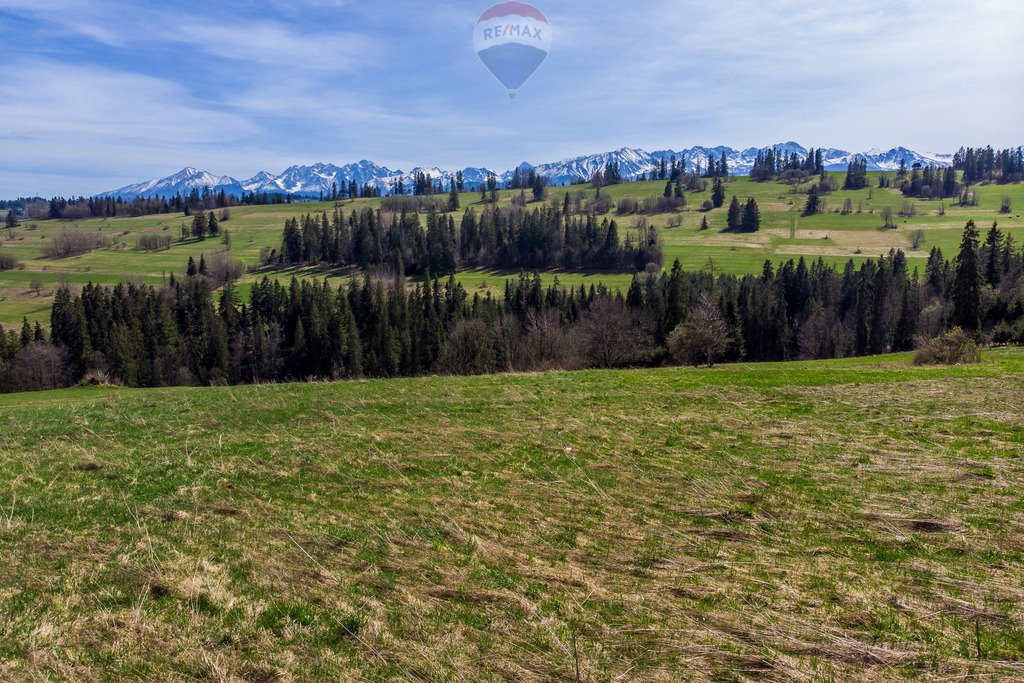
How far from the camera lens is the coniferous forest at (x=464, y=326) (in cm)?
8556

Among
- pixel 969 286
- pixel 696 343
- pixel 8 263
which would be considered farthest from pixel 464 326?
pixel 8 263

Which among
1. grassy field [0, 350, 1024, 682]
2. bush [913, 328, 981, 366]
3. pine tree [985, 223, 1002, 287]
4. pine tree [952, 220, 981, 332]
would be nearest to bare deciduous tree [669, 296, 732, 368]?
bush [913, 328, 981, 366]

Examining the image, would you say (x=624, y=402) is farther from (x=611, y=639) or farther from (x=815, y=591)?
(x=611, y=639)

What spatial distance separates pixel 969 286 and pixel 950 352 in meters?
54.6

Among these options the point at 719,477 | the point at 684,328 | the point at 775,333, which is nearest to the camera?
the point at 719,477

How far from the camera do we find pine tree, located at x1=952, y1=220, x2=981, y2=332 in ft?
257

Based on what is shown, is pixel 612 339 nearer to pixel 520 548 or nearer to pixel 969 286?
pixel 969 286

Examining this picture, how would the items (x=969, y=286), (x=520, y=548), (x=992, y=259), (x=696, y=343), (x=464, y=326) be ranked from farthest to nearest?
(x=464, y=326)
(x=992, y=259)
(x=969, y=286)
(x=696, y=343)
(x=520, y=548)

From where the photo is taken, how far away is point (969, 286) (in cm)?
7981

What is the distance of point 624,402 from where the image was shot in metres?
23.0

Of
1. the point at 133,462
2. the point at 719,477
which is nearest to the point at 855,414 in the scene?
the point at 719,477

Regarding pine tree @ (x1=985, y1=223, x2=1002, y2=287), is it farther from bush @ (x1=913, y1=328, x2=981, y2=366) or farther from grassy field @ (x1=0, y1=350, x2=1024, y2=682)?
grassy field @ (x1=0, y1=350, x2=1024, y2=682)

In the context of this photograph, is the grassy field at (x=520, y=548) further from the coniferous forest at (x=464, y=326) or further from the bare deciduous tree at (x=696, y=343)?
the coniferous forest at (x=464, y=326)

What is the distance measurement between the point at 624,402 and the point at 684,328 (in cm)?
4227
